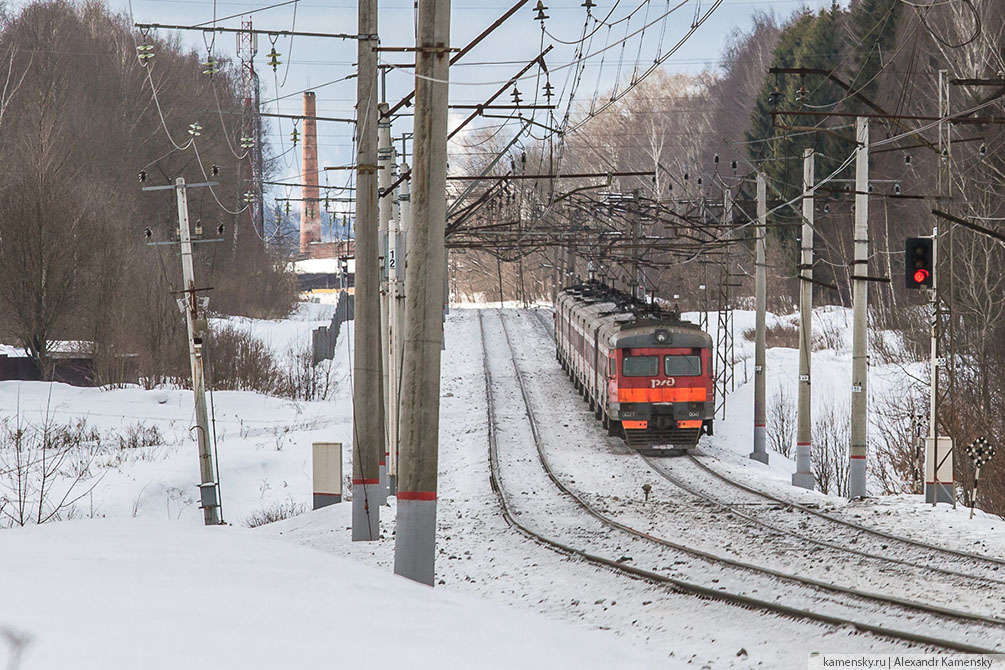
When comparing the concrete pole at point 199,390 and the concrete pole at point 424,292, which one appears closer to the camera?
the concrete pole at point 424,292

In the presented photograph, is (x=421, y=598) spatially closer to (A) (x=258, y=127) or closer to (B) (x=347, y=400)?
(B) (x=347, y=400)

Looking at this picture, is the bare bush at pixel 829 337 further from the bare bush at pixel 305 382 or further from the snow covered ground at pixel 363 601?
the snow covered ground at pixel 363 601

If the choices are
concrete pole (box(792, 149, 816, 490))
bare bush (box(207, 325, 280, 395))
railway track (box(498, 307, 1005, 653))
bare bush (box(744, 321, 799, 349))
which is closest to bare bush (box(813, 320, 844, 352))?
bare bush (box(744, 321, 799, 349))

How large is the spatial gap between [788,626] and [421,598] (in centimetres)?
387

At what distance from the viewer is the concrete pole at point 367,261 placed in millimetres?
15133

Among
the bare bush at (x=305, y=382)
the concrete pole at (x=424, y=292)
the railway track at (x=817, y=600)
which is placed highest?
the concrete pole at (x=424, y=292)

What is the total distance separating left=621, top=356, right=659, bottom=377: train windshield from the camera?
1105 inches

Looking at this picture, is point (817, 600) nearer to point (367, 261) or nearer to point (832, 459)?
point (367, 261)

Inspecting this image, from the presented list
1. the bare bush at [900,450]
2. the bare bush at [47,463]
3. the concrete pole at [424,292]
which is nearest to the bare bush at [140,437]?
the bare bush at [47,463]

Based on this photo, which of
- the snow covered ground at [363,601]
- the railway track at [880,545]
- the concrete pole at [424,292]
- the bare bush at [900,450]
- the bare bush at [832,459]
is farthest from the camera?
the bare bush at [832,459]

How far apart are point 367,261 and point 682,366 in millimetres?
14618

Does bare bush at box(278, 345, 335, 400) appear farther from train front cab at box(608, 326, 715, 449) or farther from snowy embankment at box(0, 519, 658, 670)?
snowy embankment at box(0, 519, 658, 670)

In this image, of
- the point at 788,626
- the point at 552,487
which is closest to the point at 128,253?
the point at 552,487

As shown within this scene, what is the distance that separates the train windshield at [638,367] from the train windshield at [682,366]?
1.21 ft
